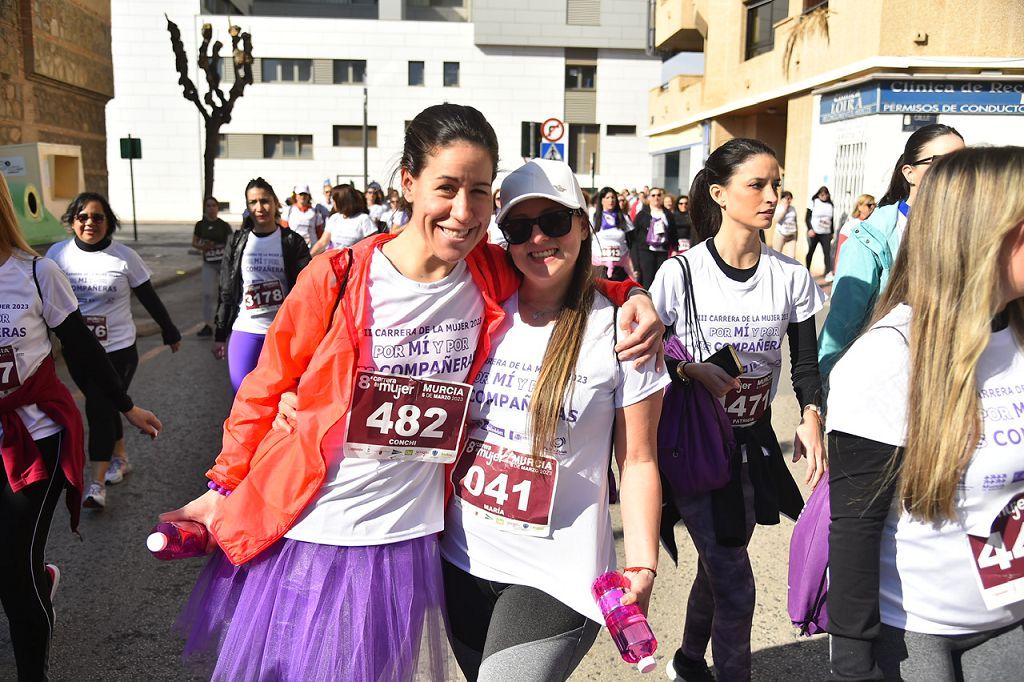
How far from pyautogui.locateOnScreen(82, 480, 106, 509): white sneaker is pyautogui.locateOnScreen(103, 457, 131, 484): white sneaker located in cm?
36

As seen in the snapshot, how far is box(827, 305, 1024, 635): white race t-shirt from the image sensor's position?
5.99 ft

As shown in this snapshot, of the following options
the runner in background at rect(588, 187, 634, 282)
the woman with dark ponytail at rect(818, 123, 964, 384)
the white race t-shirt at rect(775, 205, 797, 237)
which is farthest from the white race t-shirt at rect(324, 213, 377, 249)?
the white race t-shirt at rect(775, 205, 797, 237)

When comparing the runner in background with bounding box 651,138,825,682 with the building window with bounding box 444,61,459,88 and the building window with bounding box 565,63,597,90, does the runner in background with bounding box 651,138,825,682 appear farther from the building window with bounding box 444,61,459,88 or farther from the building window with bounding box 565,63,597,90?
the building window with bounding box 565,63,597,90

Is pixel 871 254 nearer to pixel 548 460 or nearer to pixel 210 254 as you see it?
pixel 548 460

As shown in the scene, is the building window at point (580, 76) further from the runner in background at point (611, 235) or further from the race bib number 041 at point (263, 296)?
the race bib number 041 at point (263, 296)

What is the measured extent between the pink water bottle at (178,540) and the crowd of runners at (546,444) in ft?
0.12

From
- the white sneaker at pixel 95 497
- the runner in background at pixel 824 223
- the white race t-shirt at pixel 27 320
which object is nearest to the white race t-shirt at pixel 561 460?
the white race t-shirt at pixel 27 320

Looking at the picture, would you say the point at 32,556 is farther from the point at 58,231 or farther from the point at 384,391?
the point at 58,231

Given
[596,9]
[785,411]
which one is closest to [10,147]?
[785,411]

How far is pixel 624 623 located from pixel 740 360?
1.48 metres

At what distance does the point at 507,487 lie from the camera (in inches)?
87.8

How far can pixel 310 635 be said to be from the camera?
216 cm

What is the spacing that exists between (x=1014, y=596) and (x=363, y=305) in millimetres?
1569

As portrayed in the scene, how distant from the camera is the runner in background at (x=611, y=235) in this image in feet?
35.7
